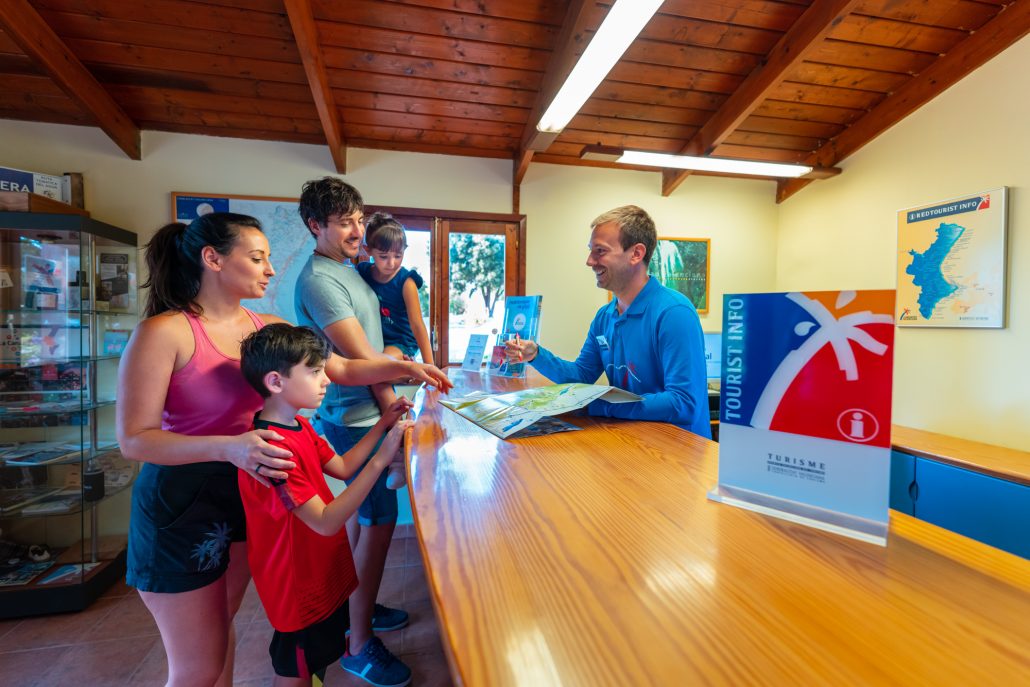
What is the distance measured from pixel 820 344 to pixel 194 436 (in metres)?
1.29

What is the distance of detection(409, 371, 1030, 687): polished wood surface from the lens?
0.35 meters

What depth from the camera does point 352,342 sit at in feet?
4.66

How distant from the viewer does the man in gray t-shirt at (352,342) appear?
1445mm

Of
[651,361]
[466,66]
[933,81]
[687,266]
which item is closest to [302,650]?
[651,361]

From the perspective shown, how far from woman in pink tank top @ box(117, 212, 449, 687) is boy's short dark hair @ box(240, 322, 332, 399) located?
3.5 inches

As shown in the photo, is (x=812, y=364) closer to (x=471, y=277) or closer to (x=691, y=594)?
(x=691, y=594)

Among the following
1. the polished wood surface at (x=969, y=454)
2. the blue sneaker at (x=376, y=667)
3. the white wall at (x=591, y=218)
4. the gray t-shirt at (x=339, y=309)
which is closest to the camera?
the gray t-shirt at (x=339, y=309)

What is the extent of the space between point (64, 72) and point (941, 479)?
5163 mm

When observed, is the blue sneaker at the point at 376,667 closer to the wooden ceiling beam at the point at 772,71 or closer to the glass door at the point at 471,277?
the glass door at the point at 471,277

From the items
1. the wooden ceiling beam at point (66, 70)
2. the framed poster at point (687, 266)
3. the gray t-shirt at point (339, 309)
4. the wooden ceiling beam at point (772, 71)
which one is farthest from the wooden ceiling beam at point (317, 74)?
the framed poster at point (687, 266)

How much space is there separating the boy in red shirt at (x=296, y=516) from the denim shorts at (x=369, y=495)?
41cm

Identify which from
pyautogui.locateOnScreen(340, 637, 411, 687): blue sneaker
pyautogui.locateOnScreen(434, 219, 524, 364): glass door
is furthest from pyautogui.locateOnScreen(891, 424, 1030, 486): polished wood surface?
pyautogui.locateOnScreen(434, 219, 524, 364): glass door

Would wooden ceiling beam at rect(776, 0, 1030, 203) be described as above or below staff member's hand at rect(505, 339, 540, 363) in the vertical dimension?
above

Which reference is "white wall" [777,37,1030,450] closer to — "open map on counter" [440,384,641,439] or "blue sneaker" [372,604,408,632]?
"open map on counter" [440,384,641,439]
